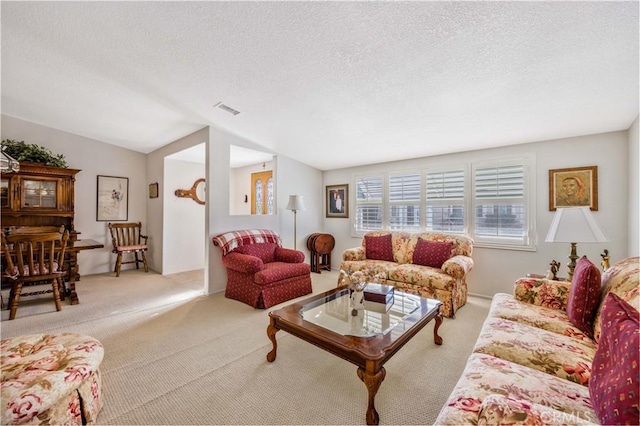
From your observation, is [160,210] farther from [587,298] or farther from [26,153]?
[587,298]

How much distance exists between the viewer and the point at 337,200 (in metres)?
5.50

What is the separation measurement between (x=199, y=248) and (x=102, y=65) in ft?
12.2

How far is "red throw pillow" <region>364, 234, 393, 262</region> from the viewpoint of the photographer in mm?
4023

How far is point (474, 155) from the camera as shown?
12.6 feet

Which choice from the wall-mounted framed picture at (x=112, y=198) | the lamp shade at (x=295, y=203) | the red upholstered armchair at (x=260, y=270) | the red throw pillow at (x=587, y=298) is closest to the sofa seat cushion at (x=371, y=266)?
the red upholstered armchair at (x=260, y=270)

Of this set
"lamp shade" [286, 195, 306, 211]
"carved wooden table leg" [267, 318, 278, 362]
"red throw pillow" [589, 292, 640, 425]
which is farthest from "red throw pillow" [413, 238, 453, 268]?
"red throw pillow" [589, 292, 640, 425]

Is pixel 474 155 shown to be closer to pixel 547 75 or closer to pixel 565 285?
pixel 547 75

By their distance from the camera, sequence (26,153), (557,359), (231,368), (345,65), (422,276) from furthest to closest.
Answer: (26,153) < (422,276) < (345,65) < (231,368) < (557,359)

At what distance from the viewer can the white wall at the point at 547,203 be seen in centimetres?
291

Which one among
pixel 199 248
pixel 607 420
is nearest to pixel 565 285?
pixel 607 420

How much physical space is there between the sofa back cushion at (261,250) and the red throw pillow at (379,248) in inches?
57.8

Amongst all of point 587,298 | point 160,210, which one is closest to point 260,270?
point 587,298

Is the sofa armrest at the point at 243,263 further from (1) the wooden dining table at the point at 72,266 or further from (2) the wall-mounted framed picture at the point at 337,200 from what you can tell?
(2) the wall-mounted framed picture at the point at 337,200

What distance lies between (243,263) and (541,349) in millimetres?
2867
